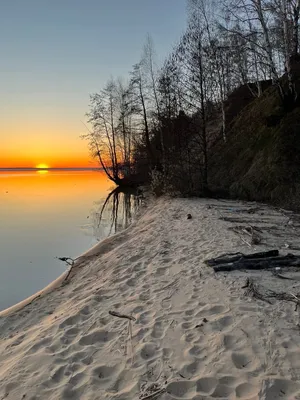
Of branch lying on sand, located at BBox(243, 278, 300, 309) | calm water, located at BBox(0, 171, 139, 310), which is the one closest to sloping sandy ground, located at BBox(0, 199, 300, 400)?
branch lying on sand, located at BBox(243, 278, 300, 309)

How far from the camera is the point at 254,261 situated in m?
5.49

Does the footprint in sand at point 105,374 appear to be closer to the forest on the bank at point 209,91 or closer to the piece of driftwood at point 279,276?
the piece of driftwood at point 279,276

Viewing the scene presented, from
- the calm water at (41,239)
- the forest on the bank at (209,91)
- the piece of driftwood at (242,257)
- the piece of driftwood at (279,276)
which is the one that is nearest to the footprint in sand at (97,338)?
the piece of driftwood at (242,257)

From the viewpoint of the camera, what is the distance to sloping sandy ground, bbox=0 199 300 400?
279 cm

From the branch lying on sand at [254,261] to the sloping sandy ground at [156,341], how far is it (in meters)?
0.29

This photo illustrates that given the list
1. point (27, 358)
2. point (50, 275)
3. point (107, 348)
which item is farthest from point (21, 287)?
point (107, 348)

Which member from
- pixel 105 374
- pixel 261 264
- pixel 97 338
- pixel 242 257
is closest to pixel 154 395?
pixel 105 374

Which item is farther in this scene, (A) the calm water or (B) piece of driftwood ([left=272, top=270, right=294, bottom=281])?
(A) the calm water

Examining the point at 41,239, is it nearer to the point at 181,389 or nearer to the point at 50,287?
the point at 50,287

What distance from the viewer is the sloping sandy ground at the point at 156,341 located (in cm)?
279

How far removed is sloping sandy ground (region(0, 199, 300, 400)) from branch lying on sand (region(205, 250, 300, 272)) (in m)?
0.29

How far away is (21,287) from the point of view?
7.89 m

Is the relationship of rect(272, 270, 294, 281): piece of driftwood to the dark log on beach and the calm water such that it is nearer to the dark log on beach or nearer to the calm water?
the dark log on beach

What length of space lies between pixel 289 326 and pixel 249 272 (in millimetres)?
1729
